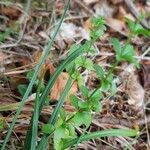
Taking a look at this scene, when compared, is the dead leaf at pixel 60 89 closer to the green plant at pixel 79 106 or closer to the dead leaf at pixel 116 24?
the green plant at pixel 79 106

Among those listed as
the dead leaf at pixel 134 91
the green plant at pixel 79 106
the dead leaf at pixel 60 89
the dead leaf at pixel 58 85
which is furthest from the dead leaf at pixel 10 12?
the green plant at pixel 79 106

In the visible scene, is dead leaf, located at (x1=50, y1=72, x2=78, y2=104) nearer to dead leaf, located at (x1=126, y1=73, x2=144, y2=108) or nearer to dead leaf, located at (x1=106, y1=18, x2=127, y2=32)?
dead leaf, located at (x1=126, y1=73, x2=144, y2=108)

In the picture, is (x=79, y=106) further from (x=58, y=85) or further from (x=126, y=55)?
(x=58, y=85)

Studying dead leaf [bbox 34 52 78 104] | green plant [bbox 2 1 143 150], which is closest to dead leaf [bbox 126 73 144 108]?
dead leaf [bbox 34 52 78 104]

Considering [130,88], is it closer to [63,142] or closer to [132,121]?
[132,121]

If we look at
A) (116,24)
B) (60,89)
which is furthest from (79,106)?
(116,24)

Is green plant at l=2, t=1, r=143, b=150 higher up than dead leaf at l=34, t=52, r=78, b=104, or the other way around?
green plant at l=2, t=1, r=143, b=150

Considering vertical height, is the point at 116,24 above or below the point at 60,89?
above

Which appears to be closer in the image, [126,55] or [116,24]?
[126,55]

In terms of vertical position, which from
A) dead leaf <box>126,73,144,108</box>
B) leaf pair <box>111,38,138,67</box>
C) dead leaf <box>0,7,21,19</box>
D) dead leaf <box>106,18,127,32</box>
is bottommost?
dead leaf <box>126,73,144,108</box>

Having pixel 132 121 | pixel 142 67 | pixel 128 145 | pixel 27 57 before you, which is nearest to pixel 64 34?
pixel 27 57

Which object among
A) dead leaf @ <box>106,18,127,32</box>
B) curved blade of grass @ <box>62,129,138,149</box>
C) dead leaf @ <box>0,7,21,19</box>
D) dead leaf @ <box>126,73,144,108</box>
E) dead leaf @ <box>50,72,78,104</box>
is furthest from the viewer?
dead leaf @ <box>106,18,127,32</box>
